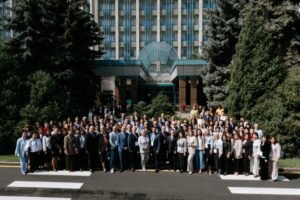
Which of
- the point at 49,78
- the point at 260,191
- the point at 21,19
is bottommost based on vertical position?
the point at 260,191

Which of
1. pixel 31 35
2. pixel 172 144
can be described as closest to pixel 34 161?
pixel 172 144

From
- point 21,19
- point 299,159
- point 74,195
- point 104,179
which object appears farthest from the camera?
point 21,19

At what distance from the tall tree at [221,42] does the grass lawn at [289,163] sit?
937 centimetres

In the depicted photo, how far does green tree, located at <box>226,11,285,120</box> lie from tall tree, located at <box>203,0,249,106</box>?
4.66 meters

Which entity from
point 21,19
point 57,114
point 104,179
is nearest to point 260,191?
point 104,179

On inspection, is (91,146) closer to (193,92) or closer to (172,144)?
(172,144)

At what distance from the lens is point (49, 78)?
19672 millimetres

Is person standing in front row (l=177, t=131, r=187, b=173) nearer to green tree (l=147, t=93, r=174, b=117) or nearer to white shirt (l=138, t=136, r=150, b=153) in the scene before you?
white shirt (l=138, t=136, r=150, b=153)

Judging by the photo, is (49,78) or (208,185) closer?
(208,185)

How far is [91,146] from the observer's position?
1460 cm

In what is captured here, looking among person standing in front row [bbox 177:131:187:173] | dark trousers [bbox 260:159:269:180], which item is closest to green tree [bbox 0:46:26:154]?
person standing in front row [bbox 177:131:187:173]

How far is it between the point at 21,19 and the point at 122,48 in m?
63.2

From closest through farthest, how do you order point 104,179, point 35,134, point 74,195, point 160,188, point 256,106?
1. point 74,195
2. point 160,188
3. point 104,179
4. point 35,134
5. point 256,106

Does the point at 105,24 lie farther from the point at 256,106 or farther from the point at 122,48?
the point at 256,106
